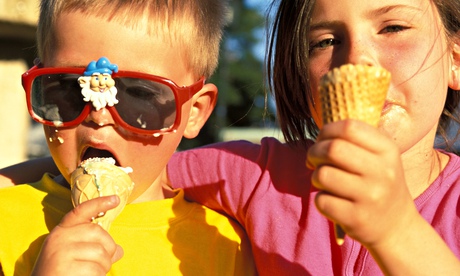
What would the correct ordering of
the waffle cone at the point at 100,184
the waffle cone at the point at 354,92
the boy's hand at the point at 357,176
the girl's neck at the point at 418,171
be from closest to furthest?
the boy's hand at the point at 357,176, the waffle cone at the point at 354,92, the waffle cone at the point at 100,184, the girl's neck at the point at 418,171

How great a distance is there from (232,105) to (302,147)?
24.9 metres

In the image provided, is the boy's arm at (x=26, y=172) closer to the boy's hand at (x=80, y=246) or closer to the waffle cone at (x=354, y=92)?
the boy's hand at (x=80, y=246)

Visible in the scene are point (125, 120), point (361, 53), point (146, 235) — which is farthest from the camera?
point (146, 235)

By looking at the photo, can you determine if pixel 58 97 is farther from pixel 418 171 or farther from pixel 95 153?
pixel 418 171

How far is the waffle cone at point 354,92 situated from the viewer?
1.71 meters

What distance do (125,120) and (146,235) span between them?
453 mm

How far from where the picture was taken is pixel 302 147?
9.43ft

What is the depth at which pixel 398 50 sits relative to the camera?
2.31 m

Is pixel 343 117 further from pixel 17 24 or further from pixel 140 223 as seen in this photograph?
pixel 17 24

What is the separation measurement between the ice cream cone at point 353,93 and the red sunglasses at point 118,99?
0.82 metres

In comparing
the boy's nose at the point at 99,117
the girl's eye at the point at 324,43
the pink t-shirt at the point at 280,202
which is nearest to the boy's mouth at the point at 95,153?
the boy's nose at the point at 99,117

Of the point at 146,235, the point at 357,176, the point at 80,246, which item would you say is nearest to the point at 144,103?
the point at 146,235

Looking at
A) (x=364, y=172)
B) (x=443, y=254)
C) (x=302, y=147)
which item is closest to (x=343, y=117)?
(x=364, y=172)

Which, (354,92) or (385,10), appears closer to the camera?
(354,92)
